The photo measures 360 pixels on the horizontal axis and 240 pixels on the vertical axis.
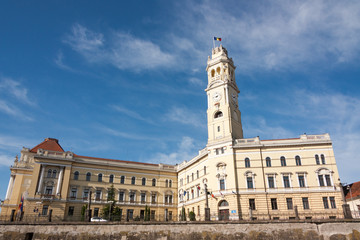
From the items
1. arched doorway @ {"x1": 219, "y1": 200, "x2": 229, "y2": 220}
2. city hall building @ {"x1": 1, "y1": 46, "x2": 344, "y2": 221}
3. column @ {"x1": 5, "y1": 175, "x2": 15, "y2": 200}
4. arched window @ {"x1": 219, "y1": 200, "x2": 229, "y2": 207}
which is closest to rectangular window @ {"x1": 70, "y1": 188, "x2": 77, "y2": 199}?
city hall building @ {"x1": 1, "y1": 46, "x2": 344, "y2": 221}

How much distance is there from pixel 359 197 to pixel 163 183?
35574mm

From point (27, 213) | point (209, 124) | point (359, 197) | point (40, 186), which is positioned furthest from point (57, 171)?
point (359, 197)

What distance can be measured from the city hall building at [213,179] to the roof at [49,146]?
214mm

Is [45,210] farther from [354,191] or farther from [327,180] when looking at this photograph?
[354,191]

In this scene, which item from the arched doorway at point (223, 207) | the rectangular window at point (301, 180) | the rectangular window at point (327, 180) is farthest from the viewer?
the arched doorway at point (223, 207)

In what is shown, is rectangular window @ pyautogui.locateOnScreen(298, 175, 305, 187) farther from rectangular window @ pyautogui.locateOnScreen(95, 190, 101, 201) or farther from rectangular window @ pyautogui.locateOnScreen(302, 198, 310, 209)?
rectangular window @ pyautogui.locateOnScreen(95, 190, 101, 201)

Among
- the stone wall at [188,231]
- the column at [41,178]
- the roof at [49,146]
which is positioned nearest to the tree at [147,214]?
the stone wall at [188,231]

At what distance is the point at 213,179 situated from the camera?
4403 centimetres

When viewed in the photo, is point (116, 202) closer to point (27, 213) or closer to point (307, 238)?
point (27, 213)

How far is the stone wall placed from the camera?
2917 cm

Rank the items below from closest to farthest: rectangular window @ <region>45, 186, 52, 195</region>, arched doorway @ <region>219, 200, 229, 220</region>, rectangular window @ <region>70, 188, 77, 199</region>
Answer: arched doorway @ <region>219, 200, 229, 220</region>
rectangular window @ <region>45, 186, 52, 195</region>
rectangular window @ <region>70, 188, 77, 199</region>

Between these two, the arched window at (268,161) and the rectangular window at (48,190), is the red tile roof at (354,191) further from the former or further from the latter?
the rectangular window at (48,190)

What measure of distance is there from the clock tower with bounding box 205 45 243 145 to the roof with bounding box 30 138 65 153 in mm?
33752

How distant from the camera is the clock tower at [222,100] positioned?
46.8m
